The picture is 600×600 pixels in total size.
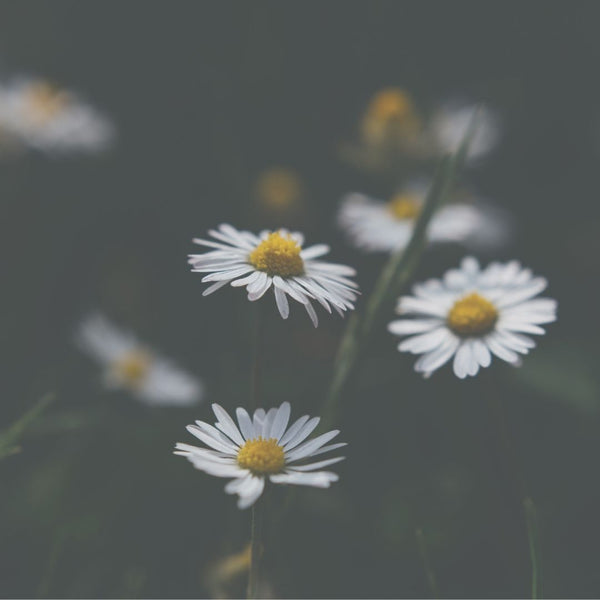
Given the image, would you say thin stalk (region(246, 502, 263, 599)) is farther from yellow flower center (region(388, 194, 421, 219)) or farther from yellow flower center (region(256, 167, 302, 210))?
yellow flower center (region(256, 167, 302, 210))

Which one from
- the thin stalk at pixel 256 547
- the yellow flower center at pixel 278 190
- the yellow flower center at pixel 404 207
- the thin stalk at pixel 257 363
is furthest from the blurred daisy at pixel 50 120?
the thin stalk at pixel 256 547

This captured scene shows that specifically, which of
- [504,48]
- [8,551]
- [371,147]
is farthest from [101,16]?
[8,551]

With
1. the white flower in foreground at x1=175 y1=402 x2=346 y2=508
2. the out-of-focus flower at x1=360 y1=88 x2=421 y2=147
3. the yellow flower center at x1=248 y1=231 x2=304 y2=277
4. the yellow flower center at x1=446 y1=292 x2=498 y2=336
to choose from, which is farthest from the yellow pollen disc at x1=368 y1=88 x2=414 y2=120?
the white flower in foreground at x1=175 y1=402 x2=346 y2=508

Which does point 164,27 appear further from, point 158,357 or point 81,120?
point 158,357

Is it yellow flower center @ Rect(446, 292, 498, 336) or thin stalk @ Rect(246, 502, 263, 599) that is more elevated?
yellow flower center @ Rect(446, 292, 498, 336)

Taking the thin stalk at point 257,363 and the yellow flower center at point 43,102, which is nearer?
the thin stalk at point 257,363

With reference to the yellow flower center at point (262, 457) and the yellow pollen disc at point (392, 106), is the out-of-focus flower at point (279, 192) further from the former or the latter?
the yellow flower center at point (262, 457)

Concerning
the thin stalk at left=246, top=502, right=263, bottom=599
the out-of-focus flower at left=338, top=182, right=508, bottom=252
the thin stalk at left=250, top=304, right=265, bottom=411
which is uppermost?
the out-of-focus flower at left=338, top=182, right=508, bottom=252
